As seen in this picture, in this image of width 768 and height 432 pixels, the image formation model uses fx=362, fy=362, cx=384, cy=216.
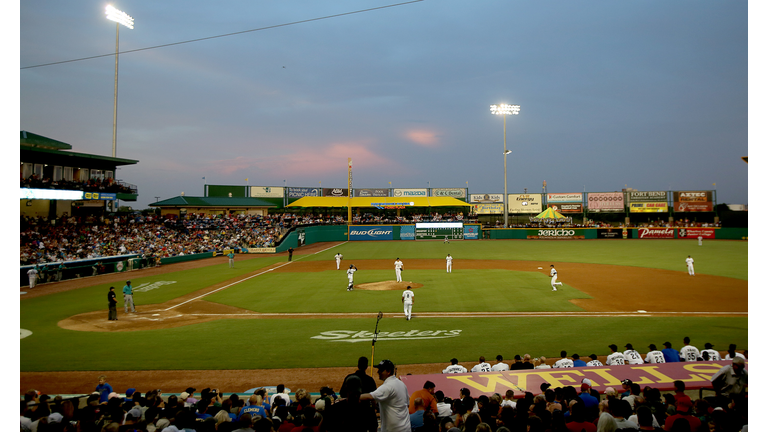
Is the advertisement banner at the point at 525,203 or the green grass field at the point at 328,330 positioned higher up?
the advertisement banner at the point at 525,203

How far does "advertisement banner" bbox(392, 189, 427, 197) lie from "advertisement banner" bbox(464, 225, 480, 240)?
70.6 feet

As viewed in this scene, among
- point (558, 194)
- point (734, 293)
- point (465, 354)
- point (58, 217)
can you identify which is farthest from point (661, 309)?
point (558, 194)

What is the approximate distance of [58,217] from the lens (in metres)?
39.1

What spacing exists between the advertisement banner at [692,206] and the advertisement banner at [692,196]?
0.60 meters

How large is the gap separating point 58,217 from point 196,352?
39.2 m

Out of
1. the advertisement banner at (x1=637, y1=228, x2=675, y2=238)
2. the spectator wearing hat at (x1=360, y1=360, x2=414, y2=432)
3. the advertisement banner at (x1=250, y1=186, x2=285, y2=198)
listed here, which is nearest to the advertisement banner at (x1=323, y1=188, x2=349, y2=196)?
the advertisement banner at (x1=250, y1=186, x2=285, y2=198)

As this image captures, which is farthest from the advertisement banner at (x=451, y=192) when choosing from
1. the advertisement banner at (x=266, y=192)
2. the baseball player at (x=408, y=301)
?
the baseball player at (x=408, y=301)

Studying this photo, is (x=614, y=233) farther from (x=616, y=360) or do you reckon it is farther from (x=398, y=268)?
(x=616, y=360)

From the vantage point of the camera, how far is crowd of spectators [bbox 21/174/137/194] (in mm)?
36025

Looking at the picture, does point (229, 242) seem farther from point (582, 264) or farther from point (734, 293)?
point (734, 293)

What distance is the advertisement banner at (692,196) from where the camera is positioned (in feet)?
225

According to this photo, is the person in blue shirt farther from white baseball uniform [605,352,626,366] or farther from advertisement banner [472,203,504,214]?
advertisement banner [472,203,504,214]

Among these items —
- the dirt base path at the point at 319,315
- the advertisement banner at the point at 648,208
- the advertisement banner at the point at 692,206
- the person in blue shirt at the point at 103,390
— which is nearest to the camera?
the person in blue shirt at the point at 103,390

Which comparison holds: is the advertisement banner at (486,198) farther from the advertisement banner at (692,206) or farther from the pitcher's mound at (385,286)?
the pitcher's mound at (385,286)
